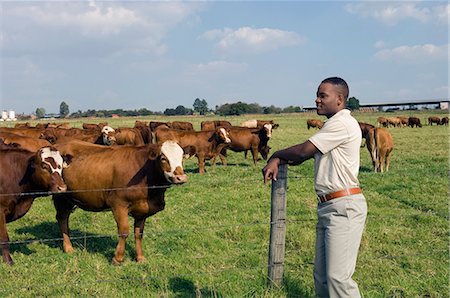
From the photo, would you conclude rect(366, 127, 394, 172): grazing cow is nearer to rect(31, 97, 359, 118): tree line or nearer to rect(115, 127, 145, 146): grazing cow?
rect(115, 127, 145, 146): grazing cow

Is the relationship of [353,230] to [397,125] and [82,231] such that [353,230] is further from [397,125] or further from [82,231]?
[397,125]

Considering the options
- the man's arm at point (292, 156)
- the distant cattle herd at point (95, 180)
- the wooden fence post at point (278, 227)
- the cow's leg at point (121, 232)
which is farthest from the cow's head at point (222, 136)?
the man's arm at point (292, 156)

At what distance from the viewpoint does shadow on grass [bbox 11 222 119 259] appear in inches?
281

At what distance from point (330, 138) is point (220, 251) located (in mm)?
3704

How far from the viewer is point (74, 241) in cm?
772

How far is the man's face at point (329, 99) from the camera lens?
385cm

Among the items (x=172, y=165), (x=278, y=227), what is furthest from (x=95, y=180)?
(x=278, y=227)

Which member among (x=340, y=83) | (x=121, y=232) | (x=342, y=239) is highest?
(x=340, y=83)

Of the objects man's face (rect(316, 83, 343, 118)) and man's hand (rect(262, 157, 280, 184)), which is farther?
man's hand (rect(262, 157, 280, 184))

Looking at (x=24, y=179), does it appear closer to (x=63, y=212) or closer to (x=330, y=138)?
(x=63, y=212)

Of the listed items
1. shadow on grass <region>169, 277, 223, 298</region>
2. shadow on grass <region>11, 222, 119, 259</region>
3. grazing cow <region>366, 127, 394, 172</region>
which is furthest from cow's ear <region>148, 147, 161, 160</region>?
grazing cow <region>366, 127, 394, 172</region>

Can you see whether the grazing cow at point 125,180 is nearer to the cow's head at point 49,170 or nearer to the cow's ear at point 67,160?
the cow's ear at point 67,160

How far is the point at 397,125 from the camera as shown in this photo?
56250 millimetres

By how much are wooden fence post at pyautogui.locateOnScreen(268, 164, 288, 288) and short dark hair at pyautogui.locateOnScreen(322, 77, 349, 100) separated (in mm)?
984
